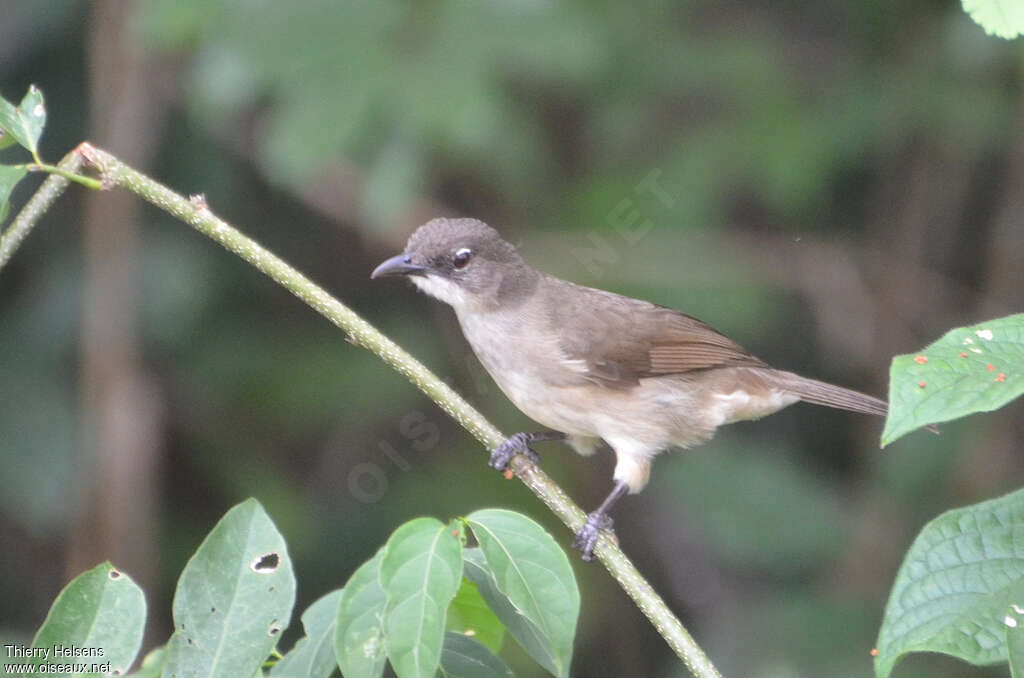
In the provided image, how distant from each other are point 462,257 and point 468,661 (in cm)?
225

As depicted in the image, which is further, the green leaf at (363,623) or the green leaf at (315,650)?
the green leaf at (315,650)

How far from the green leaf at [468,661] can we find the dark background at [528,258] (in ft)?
10.0

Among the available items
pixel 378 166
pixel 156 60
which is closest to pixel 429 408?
pixel 378 166

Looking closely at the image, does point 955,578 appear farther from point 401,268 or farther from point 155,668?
point 401,268

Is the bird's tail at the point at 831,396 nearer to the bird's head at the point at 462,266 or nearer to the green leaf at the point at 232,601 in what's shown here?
the bird's head at the point at 462,266

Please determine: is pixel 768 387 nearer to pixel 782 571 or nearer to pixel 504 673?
pixel 782 571

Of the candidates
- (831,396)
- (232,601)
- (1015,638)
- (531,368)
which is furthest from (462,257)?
(1015,638)

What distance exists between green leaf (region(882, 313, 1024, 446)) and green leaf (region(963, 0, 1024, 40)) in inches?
19.4

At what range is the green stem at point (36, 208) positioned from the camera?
6.68 feet

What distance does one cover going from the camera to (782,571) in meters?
5.83

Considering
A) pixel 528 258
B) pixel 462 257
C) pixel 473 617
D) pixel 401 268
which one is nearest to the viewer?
pixel 473 617

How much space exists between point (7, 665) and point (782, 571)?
4.56 meters

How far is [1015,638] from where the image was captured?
5.17ft

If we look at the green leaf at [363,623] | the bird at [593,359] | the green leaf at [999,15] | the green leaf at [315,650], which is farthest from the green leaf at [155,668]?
the bird at [593,359]
